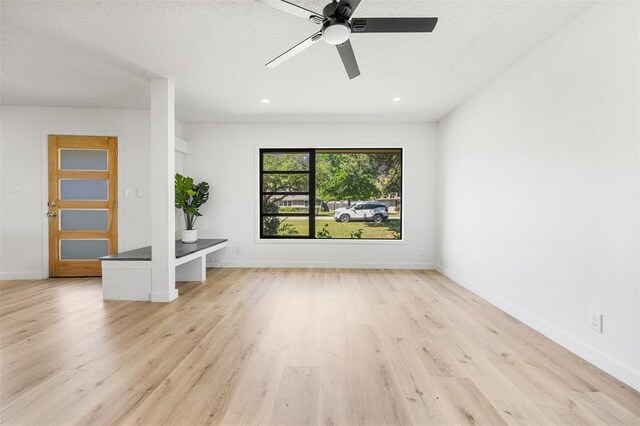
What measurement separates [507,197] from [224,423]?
3089mm

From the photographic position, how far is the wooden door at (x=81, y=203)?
14.1ft

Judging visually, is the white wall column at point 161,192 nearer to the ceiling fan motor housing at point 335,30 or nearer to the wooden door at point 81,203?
the wooden door at point 81,203

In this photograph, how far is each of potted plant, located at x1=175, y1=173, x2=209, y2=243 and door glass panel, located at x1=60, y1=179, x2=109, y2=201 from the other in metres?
1.11

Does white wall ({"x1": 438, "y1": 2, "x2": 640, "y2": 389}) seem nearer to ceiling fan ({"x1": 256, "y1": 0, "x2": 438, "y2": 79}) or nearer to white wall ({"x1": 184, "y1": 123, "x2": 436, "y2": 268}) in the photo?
ceiling fan ({"x1": 256, "y1": 0, "x2": 438, "y2": 79})

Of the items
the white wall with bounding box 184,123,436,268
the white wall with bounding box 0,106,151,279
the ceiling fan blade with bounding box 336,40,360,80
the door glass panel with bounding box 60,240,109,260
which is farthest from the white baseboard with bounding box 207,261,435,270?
the ceiling fan blade with bounding box 336,40,360,80

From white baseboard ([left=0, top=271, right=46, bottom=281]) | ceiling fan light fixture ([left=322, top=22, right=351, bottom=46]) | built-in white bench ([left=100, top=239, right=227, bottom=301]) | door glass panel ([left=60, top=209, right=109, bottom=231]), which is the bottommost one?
white baseboard ([left=0, top=271, right=46, bottom=281])

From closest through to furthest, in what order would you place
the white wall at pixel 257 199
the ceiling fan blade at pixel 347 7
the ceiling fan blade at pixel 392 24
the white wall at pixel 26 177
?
the ceiling fan blade at pixel 347 7
the ceiling fan blade at pixel 392 24
the white wall at pixel 26 177
the white wall at pixel 257 199

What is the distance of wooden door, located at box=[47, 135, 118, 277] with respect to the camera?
4301mm

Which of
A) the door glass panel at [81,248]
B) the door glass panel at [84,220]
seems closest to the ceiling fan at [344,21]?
the door glass panel at [84,220]

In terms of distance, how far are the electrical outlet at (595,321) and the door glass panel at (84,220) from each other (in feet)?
18.4

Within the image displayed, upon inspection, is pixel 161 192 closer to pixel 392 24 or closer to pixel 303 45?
pixel 303 45

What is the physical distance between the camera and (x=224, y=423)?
4.62 ft

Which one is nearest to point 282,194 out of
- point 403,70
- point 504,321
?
point 403,70

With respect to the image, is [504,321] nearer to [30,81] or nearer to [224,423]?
[224,423]
